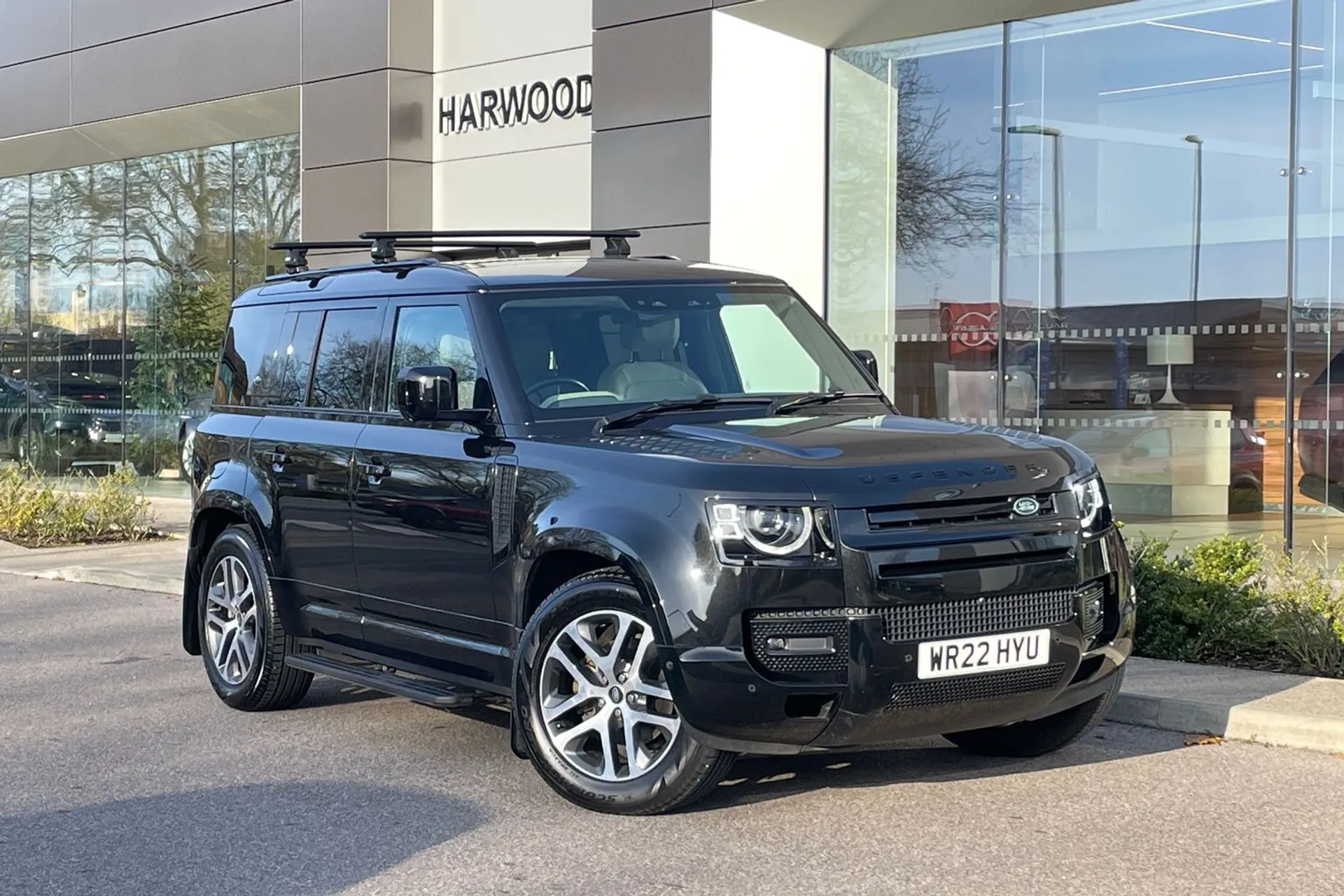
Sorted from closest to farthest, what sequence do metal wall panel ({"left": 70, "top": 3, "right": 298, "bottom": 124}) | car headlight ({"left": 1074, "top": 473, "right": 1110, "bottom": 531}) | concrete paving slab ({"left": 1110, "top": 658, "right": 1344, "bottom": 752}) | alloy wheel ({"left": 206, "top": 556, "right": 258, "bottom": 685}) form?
car headlight ({"left": 1074, "top": 473, "right": 1110, "bottom": 531}) < concrete paving slab ({"left": 1110, "top": 658, "right": 1344, "bottom": 752}) < alloy wheel ({"left": 206, "top": 556, "right": 258, "bottom": 685}) < metal wall panel ({"left": 70, "top": 3, "right": 298, "bottom": 124})

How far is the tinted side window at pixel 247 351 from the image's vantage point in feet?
27.5

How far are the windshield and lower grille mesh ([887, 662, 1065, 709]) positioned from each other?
1.69 metres

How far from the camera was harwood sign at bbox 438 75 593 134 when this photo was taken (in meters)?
16.8

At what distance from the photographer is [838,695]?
5.52 m

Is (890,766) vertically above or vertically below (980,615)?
below

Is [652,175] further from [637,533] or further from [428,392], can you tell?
[637,533]

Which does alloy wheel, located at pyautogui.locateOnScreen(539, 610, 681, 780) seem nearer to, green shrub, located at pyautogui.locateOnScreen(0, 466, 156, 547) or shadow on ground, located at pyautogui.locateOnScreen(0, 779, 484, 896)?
shadow on ground, located at pyautogui.locateOnScreen(0, 779, 484, 896)

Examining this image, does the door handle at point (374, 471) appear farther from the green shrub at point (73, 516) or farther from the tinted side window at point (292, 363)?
the green shrub at point (73, 516)

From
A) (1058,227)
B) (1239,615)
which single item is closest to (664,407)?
(1239,615)

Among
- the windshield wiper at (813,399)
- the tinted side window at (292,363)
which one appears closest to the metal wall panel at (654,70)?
the tinted side window at (292,363)

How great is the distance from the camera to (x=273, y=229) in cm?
2072

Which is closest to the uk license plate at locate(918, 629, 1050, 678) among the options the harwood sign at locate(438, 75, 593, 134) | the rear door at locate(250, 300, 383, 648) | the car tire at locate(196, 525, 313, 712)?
the rear door at locate(250, 300, 383, 648)

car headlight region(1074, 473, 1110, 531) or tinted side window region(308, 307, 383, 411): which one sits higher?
tinted side window region(308, 307, 383, 411)

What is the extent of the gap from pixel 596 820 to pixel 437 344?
2.24 meters
